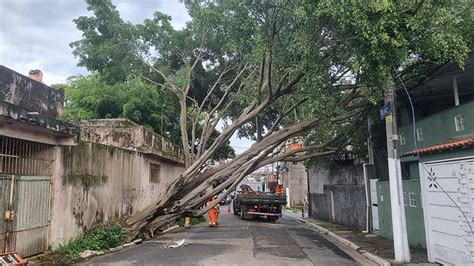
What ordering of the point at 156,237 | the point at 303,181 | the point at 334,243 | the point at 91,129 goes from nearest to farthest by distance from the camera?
the point at 334,243 < the point at 156,237 < the point at 91,129 < the point at 303,181

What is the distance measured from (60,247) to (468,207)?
980cm

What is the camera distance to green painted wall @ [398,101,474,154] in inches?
432

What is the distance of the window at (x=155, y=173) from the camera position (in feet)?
66.1

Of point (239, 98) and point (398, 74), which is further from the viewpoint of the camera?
point (239, 98)

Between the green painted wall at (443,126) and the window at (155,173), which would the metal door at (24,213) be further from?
the green painted wall at (443,126)

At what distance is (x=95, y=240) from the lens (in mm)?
12305

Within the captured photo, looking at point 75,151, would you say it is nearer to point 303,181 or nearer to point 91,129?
point 91,129

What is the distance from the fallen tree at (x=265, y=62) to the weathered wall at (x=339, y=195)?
236 cm

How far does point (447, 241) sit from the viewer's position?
9.28 meters

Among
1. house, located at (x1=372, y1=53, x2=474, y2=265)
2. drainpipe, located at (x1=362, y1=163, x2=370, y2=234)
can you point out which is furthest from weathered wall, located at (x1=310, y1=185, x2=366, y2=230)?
house, located at (x1=372, y1=53, x2=474, y2=265)

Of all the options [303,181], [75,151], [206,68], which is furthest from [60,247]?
[303,181]

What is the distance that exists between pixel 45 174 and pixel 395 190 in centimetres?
908

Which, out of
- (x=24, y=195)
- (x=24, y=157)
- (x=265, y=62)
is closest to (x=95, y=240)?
(x=24, y=195)

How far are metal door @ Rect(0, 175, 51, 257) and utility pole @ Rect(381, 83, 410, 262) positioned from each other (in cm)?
892
